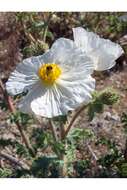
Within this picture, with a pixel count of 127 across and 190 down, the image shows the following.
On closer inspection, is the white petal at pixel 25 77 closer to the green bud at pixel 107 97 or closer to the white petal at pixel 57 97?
the white petal at pixel 57 97

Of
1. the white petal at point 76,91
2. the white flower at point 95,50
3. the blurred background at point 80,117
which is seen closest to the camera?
the white petal at point 76,91

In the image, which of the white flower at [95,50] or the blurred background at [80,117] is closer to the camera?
the white flower at [95,50]

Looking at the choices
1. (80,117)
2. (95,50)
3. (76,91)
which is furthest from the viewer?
(80,117)

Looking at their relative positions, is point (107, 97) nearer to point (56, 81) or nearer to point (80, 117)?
point (56, 81)

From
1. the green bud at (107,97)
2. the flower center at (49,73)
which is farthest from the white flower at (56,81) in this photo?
the green bud at (107,97)

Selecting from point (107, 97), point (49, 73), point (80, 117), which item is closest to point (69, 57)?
point (49, 73)

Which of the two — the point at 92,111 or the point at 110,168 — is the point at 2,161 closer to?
the point at 110,168
